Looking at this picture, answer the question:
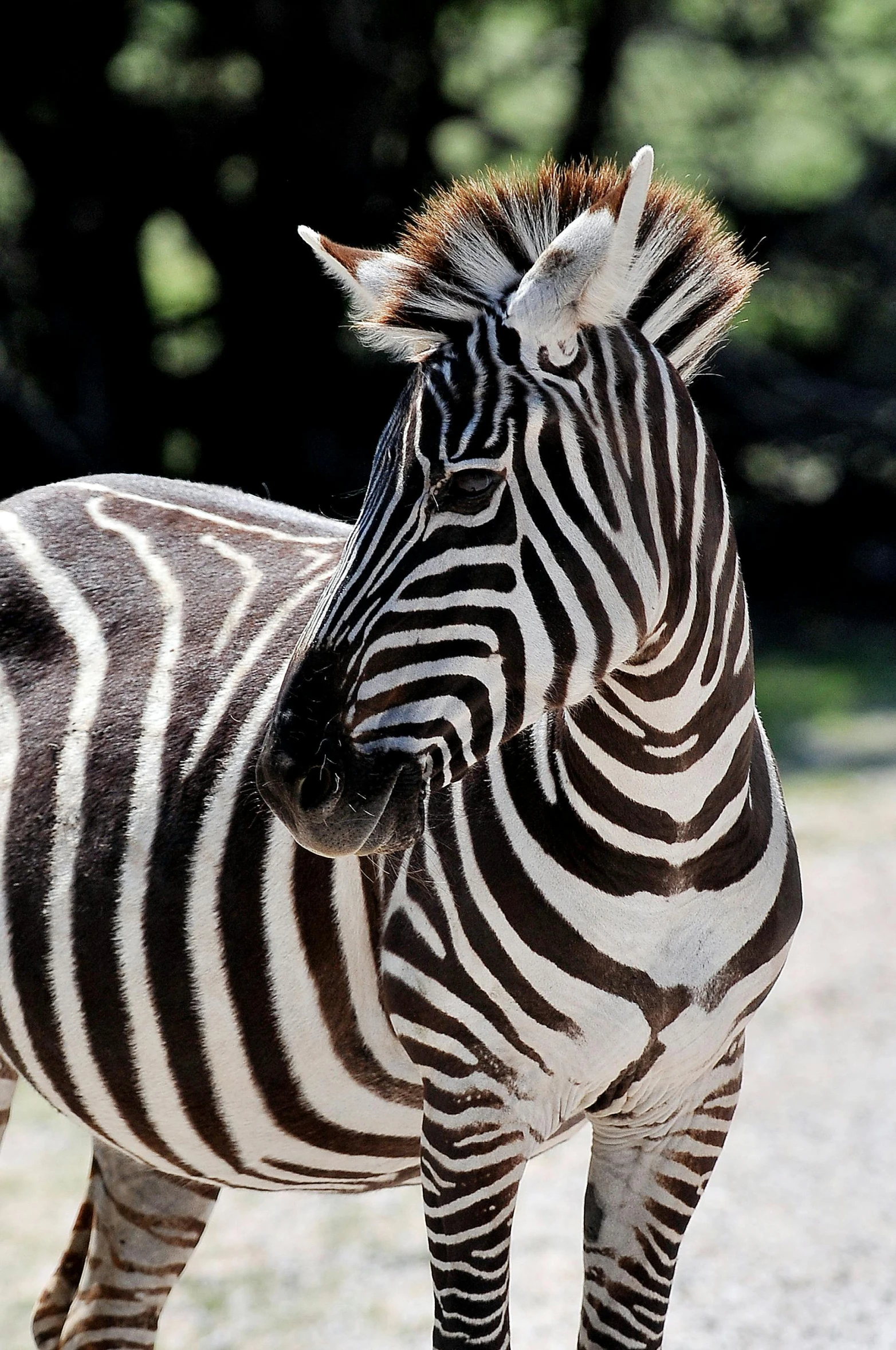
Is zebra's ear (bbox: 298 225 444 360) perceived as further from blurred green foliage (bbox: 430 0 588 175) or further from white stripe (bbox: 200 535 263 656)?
blurred green foliage (bbox: 430 0 588 175)

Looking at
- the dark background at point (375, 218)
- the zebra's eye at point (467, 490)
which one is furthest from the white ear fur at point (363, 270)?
the dark background at point (375, 218)

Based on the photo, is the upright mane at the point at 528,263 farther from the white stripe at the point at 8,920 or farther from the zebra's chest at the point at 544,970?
the white stripe at the point at 8,920

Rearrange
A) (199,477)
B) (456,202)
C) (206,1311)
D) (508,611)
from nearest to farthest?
1. (508,611)
2. (456,202)
3. (206,1311)
4. (199,477)

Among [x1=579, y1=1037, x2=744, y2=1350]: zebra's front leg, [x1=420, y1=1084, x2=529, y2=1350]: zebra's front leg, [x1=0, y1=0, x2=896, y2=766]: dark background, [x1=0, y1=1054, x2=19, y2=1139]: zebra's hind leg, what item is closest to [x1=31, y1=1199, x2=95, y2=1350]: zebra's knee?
[x1=0, y1=1054, x2=19, y2=1139]: zebra's hind leg

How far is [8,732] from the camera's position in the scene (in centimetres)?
261

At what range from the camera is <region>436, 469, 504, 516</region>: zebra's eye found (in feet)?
5.84

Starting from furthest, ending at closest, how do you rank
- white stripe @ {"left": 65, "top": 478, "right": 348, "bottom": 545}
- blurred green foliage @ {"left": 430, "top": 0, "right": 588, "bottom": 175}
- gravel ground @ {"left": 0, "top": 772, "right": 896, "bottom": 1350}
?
blurred green foliage @ {"left": 430, "top": 0, "right": 588, "bottom": 175}, gravel ground @ {"left": 0, "top": 772, "right": 896, "bottom": 1350}, white stripe @ {"left": 65, "top": 478, "right": 348, "bottom": 545}

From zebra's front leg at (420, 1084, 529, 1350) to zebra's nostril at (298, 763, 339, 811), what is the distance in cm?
59

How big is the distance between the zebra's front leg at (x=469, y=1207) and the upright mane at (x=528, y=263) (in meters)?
1.18

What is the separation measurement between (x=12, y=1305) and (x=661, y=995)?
275 centimetres

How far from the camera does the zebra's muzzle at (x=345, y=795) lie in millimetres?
1798

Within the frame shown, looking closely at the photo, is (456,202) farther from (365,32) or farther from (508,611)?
(365,32)

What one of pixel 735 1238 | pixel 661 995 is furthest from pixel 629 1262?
pixel 735 1238

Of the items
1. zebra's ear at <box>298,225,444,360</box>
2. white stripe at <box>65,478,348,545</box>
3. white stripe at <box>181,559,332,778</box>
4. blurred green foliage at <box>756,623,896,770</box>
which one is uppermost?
zebra's ear at <box>298,225,444,360</box>
